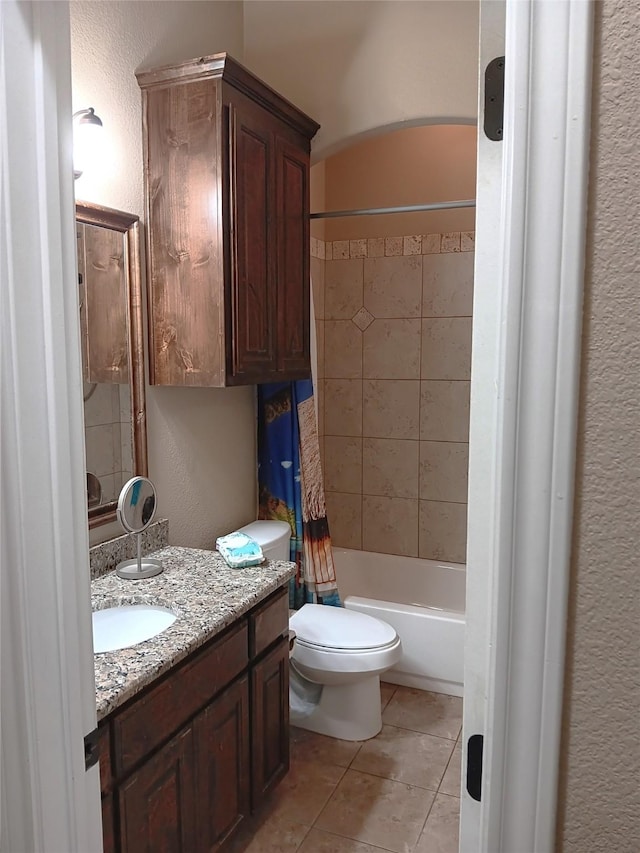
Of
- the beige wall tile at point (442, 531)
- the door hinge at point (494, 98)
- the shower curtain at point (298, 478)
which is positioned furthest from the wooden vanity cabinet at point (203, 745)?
the beige wall tile at point (442, 531)

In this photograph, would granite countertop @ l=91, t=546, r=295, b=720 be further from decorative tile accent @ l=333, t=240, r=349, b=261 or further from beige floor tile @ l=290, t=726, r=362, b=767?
decorative tile accent @ l=333, t=240, r=349, b=261

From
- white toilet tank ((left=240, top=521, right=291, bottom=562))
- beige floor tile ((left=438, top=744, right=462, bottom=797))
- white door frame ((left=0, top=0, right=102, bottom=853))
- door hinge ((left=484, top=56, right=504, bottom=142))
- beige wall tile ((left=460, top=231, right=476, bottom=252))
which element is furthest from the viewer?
beige wall tile ((left=460, top=231, right=476, bottom=252))

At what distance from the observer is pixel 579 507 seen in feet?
2.06

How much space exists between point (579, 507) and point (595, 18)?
0.43 meters

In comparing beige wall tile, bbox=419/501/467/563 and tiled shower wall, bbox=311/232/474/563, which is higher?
tiled shower wall, bbox=311/232/474/563

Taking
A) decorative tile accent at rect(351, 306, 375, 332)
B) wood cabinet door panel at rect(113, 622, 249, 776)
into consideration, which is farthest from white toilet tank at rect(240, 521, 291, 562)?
decorative tile accent at rect(351, 306, 375, 332)

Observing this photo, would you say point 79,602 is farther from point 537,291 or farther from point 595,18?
point 595,18

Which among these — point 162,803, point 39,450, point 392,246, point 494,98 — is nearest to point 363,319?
point 392,246

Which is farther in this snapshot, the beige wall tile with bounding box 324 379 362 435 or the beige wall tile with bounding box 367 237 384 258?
the beige wall tile with bounding box 324 379 362 435

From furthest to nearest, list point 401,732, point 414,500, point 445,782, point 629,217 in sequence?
point 414,500
point 401,732
point 445,782
point 629,217

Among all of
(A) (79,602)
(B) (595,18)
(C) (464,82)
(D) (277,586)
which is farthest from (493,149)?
(C) (464,82)

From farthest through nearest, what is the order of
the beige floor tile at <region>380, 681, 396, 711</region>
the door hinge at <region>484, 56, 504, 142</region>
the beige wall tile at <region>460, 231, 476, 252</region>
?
the beige wall tile at <region>460, 231, 476, 252</region>
the beige floor tile at <region>380, 681, 396, 711</region>
the door hinge at <region>484, 56, 504, 142</region>

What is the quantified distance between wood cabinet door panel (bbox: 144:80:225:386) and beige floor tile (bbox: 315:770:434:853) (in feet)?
4.83

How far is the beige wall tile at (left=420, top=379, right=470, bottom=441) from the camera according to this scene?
3.57 meters
